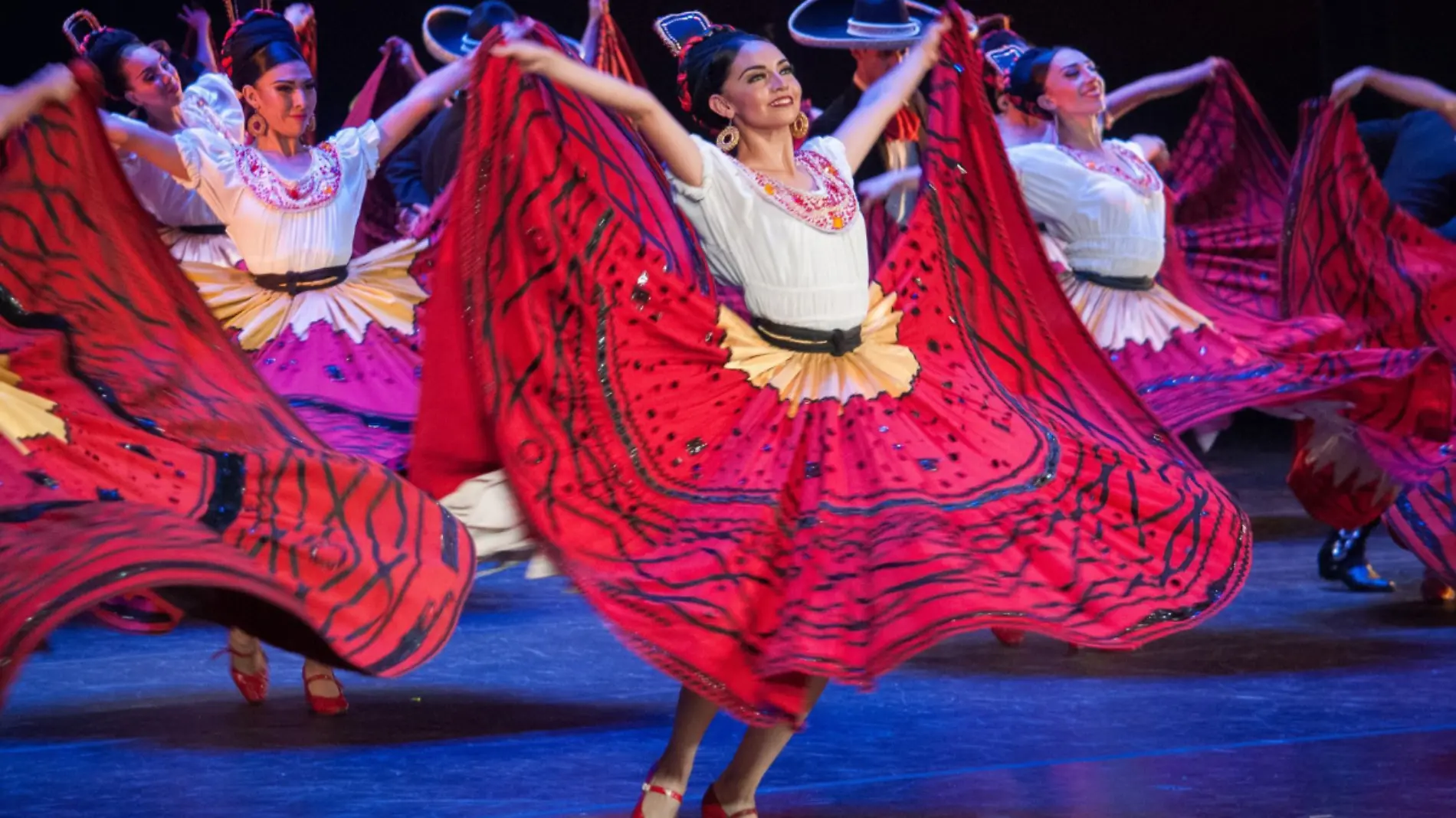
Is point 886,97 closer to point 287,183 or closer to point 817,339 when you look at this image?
point 817,339

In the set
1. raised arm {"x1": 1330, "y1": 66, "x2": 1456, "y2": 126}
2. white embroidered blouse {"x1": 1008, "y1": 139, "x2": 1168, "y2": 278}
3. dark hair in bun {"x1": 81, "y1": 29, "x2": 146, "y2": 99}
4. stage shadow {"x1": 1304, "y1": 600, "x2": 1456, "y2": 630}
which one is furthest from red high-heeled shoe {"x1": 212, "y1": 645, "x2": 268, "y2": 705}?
raised arm {"x1": 1330, "y1": 66, "x2": 1456, "y2": 126}

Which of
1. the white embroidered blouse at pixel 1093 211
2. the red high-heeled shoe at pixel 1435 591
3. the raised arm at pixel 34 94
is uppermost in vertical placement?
the raised arm at pixel 34 94

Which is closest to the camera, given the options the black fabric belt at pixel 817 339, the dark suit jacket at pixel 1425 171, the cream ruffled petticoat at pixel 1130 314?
the black fabric belt at pixel 817 339

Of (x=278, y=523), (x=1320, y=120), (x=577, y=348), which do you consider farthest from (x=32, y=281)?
(x=1320, y=120)

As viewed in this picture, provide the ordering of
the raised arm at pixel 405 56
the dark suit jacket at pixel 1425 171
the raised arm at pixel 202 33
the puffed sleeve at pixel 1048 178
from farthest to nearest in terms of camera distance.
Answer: the dark suit jacket at pixel 1425 171, the raised arm at pixel 202 33, the raised arm at pixel 405 56, the puffed sleeve at pixel 1048 178

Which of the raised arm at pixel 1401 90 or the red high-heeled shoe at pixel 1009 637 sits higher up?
the raised arm at pixel 1401 90

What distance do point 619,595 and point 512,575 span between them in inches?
116

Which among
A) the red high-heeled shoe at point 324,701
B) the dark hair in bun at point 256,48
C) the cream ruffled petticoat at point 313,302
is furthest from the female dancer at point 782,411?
the dark hair in bun at point 256,48

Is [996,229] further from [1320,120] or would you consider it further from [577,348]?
[1320,120]

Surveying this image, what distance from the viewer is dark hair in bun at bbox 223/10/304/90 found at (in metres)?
4.07

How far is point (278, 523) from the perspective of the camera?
8.24ft

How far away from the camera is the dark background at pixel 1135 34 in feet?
21.9

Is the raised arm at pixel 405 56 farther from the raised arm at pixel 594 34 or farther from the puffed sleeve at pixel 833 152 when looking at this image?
the puffed sleeve at pixel 833 152

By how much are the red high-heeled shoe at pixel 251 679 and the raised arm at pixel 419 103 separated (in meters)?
1.26
